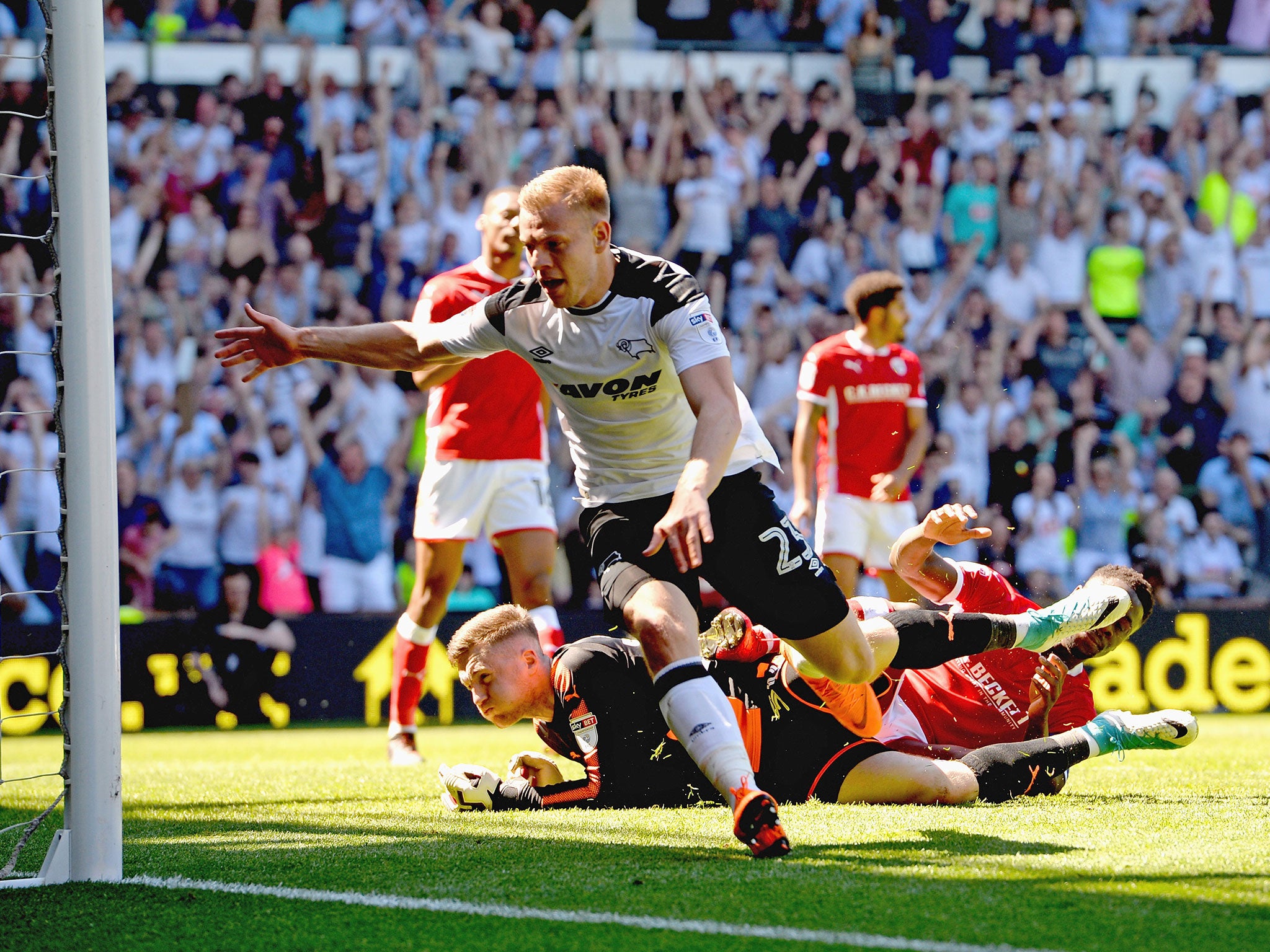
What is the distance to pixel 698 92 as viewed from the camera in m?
16.0

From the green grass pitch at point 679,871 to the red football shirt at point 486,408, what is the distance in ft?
6.95

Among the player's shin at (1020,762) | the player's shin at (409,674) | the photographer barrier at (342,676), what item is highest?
the player's shin at (1020,762)

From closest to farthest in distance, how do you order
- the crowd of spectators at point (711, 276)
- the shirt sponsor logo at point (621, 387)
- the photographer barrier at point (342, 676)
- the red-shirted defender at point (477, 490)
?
the shirt sponsor logo at point (621, 387) < the red-shirted defender at point (477, 490) < the photographer barrier at point (342, 676) < the crowd of spectators at point (711, 276)

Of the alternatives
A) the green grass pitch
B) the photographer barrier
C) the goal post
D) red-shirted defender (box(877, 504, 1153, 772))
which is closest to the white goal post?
the goal post

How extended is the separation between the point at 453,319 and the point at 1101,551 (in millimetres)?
Result: 9485

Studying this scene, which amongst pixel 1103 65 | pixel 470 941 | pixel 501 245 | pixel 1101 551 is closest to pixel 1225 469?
pixel 1101 551

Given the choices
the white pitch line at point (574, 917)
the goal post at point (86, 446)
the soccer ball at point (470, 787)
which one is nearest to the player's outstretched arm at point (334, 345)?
the goal post at point (86, 446)

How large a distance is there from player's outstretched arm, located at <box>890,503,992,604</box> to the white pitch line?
264 cm

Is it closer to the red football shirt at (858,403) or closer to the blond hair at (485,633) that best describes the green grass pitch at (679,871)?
the blond hair at (485,633)

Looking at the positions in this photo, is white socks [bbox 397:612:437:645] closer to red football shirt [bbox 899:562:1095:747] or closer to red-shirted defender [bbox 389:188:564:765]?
red-shirted defender [bbox 389:188:564:765]

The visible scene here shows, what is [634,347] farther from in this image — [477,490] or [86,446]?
[477,490]

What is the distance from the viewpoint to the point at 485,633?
16.9ft

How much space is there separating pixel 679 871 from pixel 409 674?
159 inches

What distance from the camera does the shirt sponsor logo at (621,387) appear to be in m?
4.71
